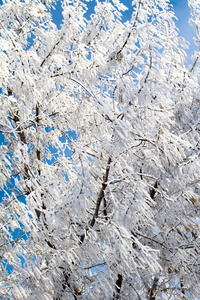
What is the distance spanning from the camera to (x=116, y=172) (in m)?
2.89

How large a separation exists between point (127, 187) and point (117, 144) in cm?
64

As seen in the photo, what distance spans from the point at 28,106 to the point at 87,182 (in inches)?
83.0

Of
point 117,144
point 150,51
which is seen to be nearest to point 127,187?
point 117,144

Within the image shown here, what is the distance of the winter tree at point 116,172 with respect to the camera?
2.23 meters

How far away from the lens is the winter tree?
88.0 inches

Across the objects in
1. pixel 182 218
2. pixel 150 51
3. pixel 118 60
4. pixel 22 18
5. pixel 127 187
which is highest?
pixel 22 18

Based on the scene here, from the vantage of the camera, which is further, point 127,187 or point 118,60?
point 118,60

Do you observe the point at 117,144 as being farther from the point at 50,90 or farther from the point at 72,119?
the point at 72,119

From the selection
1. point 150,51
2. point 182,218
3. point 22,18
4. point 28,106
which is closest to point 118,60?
→ point 150,51

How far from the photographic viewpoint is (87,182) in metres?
2.24

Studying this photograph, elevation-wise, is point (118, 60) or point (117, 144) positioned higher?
point (118, 60)

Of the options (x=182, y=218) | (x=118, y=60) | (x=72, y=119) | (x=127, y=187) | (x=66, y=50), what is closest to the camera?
(x=127, y=187)

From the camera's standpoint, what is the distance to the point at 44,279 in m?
2.70

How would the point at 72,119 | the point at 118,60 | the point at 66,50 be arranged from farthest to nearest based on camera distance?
the point at 72,119 → the point at 66,50 → the point at 118,60
